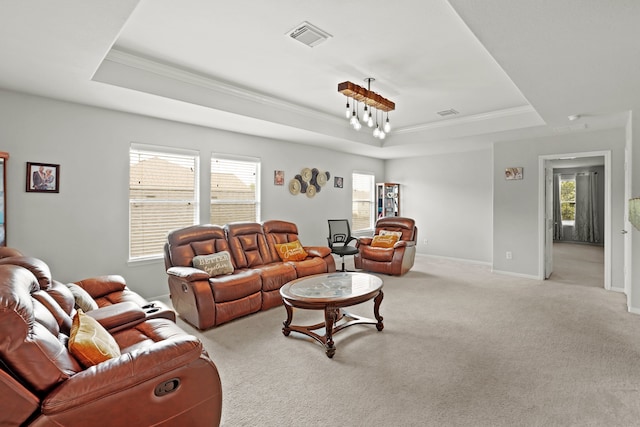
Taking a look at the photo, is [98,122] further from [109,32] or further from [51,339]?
[51,339]

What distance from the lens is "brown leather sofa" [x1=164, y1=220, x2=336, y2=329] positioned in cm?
341

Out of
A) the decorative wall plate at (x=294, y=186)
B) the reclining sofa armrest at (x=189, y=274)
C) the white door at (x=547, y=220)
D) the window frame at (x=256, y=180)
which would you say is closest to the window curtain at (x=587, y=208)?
the white door at (x=547, y=220)

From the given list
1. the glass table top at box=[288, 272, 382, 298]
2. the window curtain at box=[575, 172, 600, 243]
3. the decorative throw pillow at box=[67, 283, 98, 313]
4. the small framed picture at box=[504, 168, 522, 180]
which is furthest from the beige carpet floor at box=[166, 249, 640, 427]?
the window curtain at box=[575, 172, 600, 243]

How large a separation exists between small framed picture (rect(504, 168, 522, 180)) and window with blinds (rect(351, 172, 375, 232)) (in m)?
3.06

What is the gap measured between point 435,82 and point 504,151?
9.51ft

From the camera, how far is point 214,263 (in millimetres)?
3879

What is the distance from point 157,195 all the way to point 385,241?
12.7ft

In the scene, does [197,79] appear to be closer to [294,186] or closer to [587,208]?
[294,186]

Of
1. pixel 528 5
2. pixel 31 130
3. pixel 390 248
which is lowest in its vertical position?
pixel 390 248

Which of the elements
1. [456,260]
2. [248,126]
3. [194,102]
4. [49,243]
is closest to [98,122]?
[194,102]

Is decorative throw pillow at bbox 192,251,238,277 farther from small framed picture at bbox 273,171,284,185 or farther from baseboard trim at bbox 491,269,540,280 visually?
baseboard trim at bbox 491,269,540,280

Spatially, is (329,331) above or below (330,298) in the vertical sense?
below

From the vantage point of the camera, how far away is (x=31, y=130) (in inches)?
137

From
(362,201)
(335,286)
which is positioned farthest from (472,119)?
(335,286)
